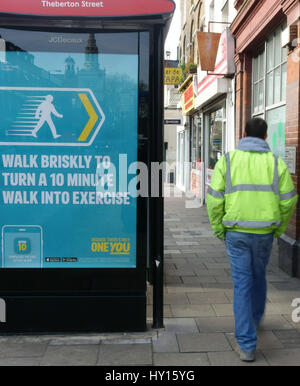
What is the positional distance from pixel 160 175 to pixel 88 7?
4.95 feet

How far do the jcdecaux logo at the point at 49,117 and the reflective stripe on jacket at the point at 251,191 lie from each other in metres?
1.20

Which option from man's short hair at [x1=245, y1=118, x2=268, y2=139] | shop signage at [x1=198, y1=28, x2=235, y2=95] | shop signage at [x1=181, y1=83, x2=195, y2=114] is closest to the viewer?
man's short hair at [x1=245, y1=118, x2=268, y2=139]

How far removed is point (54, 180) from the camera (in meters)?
4.17

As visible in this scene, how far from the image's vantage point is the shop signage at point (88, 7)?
3.87 m

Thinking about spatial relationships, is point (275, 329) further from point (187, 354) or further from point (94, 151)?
point (94, 151)

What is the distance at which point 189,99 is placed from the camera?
17.9m

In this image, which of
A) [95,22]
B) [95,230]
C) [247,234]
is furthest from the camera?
[95,230]

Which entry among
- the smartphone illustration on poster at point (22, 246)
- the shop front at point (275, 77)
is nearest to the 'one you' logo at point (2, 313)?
the smartphone illustration on poster at point (22, 246)

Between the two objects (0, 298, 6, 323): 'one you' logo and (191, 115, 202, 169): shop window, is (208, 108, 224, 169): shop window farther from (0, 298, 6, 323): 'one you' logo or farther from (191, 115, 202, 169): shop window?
(0, 298, 6, 323): 'one you' logo

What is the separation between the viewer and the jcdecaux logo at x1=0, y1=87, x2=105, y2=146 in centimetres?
409

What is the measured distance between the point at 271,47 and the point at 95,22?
Answer: 5.52m

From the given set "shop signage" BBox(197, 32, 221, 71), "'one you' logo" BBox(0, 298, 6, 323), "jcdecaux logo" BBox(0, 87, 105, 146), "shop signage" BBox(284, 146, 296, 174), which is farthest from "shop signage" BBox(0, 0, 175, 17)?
"shop signage" BBox(197, 32, 221, 71)

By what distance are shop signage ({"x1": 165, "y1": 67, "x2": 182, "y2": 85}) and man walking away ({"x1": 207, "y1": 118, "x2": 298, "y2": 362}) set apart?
51.2 feet

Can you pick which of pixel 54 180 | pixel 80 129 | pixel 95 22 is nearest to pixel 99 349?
pixel 54 180
